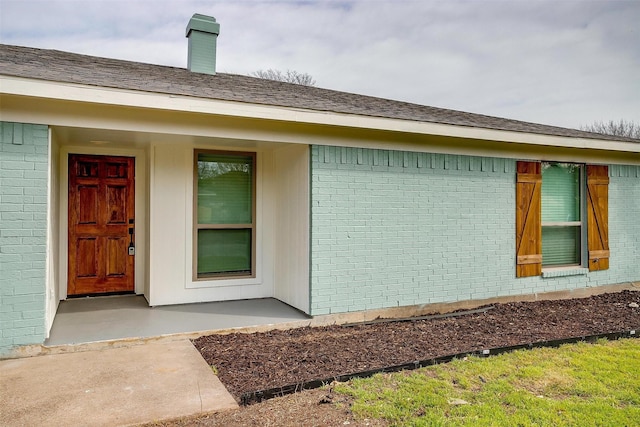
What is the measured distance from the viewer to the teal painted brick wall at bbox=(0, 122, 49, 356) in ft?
12.8

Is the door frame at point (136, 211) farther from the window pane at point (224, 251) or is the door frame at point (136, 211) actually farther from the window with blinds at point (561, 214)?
the window with blinds at point (561, 214)

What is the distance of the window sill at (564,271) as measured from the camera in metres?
6.86

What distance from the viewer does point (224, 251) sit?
6.12 metres

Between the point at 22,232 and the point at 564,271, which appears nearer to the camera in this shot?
the point at 22,232

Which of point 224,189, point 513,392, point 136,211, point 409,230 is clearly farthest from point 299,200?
point 513,392

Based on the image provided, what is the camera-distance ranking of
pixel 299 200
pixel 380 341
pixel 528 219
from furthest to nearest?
pixel 528 219 < pixel 299 200 < pixel 380 341

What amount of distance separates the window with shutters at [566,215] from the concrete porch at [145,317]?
418cm

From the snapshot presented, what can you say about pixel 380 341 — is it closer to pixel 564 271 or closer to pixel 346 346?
pixel 346 346

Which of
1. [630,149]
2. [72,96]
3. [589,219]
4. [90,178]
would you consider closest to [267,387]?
[72,96]

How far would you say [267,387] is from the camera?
10.9ft

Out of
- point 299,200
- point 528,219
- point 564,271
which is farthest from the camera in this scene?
point 564,271

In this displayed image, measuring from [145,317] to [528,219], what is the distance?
5.80 m

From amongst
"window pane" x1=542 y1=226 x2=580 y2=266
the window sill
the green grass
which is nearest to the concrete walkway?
the green grass

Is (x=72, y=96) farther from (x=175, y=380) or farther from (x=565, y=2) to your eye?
(x=565, y=2)
